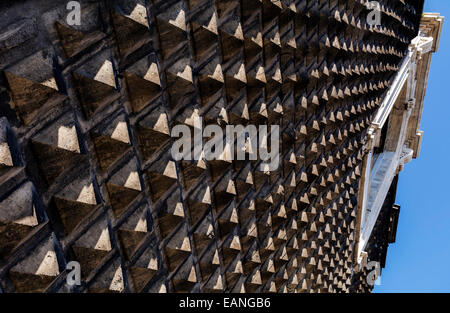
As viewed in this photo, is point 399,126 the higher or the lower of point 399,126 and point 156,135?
the lower

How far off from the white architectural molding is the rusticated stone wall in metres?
3.74

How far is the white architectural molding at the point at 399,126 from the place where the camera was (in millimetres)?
8977

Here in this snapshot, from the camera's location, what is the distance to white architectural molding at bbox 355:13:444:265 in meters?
8.98

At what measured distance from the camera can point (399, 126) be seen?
12.9 meters

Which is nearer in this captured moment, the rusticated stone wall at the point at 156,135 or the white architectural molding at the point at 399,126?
the rusticated stone wall at the point at 156,135

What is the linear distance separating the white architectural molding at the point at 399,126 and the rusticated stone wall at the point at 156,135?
374 cm

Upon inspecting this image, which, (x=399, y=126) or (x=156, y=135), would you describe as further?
(x=399, y=126)

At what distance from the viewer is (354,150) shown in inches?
302

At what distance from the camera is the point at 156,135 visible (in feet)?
8.96

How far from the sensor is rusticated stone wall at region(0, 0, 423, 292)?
1.92 metres

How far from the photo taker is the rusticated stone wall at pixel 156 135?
1.92 metres

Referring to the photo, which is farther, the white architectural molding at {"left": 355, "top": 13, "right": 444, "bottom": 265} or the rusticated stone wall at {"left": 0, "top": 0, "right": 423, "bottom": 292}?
the white architectural molding at {"left": 355, "top": 13, "right": 444, "bottom": 265}

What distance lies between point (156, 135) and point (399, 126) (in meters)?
12.1

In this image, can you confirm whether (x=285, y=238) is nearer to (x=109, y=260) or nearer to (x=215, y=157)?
(x=215, y=157)
